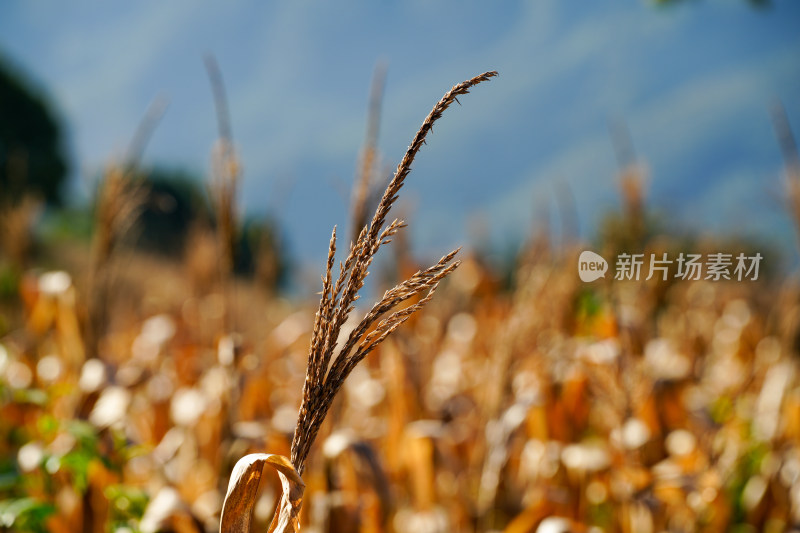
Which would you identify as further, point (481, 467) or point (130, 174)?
point (481, 467)

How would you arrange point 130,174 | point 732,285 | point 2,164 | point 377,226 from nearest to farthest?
1. point 377,226
2. point 130,174
3. point 732,285
4. point 2,164

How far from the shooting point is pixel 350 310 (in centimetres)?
76

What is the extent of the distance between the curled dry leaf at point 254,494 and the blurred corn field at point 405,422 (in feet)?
0.60

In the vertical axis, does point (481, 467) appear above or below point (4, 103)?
below

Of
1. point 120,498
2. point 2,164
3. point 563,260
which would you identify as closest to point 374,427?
point 563,260

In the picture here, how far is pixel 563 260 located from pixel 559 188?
3.35ft

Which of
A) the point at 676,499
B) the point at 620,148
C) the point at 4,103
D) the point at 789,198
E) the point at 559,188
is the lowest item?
the point at 676,499

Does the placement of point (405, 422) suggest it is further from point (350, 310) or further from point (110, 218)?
point (350, 310)

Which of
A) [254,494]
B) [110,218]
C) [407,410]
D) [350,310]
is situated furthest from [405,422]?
[350,310]

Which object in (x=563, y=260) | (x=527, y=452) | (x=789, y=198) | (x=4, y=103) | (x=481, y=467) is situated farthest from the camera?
(x=4, y=103)

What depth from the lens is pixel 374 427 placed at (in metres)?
3.40

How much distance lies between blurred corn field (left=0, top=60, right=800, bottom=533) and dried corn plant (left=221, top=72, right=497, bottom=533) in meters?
0.03

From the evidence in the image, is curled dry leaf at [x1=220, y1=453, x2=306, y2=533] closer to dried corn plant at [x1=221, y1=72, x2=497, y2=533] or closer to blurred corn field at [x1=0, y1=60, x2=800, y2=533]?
dried corn plant at [x1=221, y1=72, x2=497, y2=533]

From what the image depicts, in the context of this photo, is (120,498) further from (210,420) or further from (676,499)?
(676,499)
